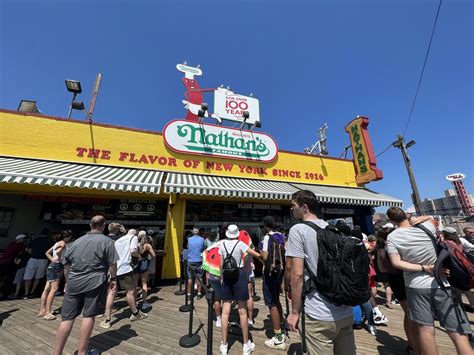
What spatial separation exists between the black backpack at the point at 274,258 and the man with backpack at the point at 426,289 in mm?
1515

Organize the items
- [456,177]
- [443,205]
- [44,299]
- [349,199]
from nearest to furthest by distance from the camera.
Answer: [44,299] < [349,199] < [456,177] < [443,205]

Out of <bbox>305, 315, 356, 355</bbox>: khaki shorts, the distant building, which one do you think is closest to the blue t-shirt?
<bbox>305, 315, 356, 355</bbox>: khaki shorts

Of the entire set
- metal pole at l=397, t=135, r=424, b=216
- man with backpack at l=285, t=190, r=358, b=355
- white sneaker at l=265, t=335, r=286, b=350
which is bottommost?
white sneaker at l=265, t=335, r=286, b=350

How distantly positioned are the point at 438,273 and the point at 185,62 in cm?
1225

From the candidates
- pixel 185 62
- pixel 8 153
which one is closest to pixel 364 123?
pixel 185 62

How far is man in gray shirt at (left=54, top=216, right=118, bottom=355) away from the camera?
2.94 meters

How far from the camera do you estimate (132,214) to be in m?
8.00

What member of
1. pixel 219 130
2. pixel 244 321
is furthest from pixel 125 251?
pixel 219 130

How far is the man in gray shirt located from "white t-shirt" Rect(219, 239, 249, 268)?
1.70 m

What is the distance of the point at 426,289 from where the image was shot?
230cm

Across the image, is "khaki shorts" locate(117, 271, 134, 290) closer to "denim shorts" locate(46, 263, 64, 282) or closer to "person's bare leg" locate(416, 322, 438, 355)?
"denim shorts" locate(46, 263, 64, 282)

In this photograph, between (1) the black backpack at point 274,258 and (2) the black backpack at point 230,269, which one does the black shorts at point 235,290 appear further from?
(1) the black backpack at point 274,258

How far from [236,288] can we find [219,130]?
737cm

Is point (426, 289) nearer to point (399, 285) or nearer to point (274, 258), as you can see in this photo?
point (399, 285)
